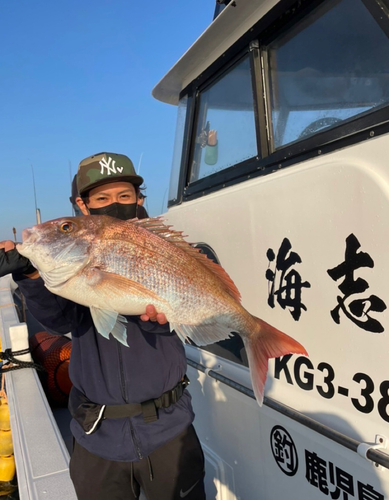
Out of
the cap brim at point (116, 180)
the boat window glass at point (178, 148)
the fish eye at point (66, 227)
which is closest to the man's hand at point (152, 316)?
the fish eye at point (66, 227)

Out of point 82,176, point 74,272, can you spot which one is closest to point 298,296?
point 74,272

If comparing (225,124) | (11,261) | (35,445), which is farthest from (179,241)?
(35,445)

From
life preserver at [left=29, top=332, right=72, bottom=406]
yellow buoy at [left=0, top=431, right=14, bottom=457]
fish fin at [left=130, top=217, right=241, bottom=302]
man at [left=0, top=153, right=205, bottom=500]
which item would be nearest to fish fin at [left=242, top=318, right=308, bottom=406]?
fish fin at [left=130, top=217, right=241, bottom=302]

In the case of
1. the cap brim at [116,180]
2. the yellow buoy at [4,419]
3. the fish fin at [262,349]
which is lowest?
the yellow buoy at [4,419]

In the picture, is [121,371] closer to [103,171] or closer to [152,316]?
[152,316]

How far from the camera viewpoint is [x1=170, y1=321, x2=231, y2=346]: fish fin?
6.49 feet

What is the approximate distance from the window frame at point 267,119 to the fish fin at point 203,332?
1052mm

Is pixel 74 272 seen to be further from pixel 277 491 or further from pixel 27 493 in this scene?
pixel 277 491

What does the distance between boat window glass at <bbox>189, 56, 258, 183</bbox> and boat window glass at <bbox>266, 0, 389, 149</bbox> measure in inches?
9.6

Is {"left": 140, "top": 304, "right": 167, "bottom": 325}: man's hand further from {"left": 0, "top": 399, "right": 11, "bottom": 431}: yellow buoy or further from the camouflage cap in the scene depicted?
{"left": 0, "top": 399, "right": 11, "bottom": 431}: yellow buoy

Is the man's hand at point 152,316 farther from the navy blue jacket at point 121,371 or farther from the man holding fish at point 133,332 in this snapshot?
the navy blue jacket at point 121,371

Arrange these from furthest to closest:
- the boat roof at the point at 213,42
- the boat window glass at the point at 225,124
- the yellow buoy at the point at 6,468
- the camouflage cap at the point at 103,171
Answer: the yellow buoy at the point at 6,468
the boat window glass at the point at 225,124
the boat roof at the point at 213,42
the camouflage cap at the point at 103,171

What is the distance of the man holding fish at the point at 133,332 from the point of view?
6.18 ft

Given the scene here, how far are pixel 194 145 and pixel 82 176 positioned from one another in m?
1.48
